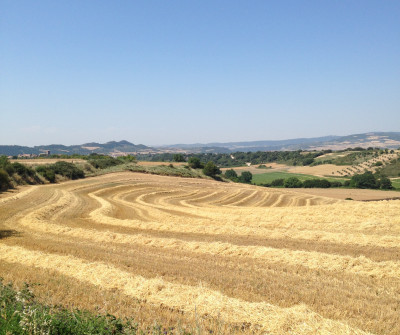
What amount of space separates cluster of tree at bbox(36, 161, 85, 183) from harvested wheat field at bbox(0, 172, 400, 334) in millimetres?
31705

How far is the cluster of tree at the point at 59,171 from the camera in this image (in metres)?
51.7

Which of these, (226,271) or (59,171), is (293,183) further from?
(226,271)

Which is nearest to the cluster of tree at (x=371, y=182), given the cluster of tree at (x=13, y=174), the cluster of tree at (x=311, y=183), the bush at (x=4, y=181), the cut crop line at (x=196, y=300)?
the cluster of tree at (x=311, y=183)

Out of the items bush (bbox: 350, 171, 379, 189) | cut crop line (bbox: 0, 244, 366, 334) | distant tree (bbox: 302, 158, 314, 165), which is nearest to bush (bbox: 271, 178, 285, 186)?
bush (bbox: 350, 171, 379, 189)

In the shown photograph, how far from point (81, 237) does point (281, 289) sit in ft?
39.9

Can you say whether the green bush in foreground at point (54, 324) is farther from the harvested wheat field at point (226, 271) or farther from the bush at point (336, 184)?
the bush at point (336, 184)

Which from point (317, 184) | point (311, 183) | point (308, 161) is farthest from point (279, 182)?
point (308, 161)

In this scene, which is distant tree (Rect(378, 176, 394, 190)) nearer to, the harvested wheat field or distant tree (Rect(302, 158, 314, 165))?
the harvested wheat field

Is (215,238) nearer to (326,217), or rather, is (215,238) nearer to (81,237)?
(81,237)

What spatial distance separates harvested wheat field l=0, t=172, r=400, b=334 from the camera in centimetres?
680

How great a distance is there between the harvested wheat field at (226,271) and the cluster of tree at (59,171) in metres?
31.7

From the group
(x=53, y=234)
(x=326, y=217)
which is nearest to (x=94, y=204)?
(x=53, y=234)

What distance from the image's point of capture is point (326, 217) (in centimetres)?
2256

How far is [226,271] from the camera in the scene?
33.9 ft
